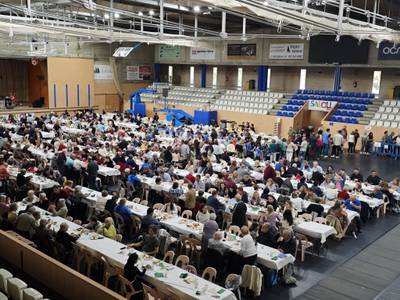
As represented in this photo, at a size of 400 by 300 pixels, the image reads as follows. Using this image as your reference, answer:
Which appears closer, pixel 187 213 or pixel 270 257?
pixel 270 257

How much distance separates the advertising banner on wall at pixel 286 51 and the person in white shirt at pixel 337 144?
866 centimetres

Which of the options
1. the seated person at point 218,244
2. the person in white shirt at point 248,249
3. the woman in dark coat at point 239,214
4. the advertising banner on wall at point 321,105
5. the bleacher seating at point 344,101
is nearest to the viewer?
the person in white shirt at point 248,249

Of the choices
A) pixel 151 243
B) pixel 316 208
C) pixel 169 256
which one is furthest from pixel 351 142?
pixel 169 256

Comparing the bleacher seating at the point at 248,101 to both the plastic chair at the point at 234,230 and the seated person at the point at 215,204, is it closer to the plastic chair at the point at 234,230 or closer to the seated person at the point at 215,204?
the seated person at the point at 215,204

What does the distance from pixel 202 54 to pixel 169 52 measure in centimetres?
391

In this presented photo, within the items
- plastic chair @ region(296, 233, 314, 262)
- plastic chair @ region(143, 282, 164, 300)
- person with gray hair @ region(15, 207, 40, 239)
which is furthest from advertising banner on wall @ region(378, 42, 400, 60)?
plastic chair @ region(143, 282, 164, 300)

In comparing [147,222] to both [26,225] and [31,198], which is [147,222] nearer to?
[26,225]

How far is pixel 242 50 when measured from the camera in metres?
30.9

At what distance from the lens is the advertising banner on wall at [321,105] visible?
2553cm

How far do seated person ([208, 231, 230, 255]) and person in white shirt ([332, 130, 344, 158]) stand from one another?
14164mm

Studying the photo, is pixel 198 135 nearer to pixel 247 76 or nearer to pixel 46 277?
pixel 46 277

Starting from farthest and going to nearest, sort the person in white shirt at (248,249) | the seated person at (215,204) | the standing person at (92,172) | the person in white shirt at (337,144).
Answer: the person in white shirt at (337,144) < the standing person at (92,172) < the seated person at (215,204) < the person in white shirt at (248,249)

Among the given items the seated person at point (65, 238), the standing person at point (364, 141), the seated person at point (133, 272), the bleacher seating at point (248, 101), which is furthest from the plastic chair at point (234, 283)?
the bleacher seating at point (248, 101)

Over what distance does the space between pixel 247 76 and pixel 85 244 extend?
26712mm
